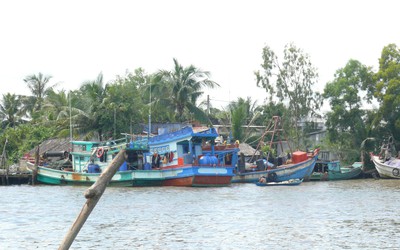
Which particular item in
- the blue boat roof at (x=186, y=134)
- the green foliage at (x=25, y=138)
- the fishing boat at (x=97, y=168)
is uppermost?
the green foliage at (x=25, y=138)

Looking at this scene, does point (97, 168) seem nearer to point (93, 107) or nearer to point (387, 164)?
point (93, 107)

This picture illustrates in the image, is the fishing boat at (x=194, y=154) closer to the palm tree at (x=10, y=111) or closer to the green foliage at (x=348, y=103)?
the green foliage at (x=348, y=103)

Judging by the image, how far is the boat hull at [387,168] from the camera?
168ft

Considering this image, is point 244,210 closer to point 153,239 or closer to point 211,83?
point 153,239

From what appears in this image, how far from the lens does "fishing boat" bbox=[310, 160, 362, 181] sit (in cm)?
5072

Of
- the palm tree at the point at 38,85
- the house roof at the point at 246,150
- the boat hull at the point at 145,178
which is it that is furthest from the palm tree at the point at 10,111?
the boat hull at the point at 145,178

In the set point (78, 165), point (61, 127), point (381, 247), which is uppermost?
point (61, 127)

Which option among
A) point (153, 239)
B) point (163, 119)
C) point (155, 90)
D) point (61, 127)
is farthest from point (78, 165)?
point (153, 239)

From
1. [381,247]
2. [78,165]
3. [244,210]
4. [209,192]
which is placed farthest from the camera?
[78,165]

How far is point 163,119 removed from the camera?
58.8 meters

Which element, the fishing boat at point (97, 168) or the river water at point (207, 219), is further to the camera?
the fishing boat at point (97, 168)

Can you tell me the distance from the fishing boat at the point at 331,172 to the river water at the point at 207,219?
13.8 metres

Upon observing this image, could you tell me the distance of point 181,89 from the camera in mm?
52281

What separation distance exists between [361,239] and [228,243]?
3.46 metres
